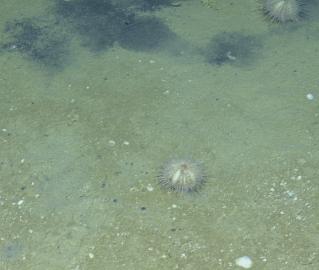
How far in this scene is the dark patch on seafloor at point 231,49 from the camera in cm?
651

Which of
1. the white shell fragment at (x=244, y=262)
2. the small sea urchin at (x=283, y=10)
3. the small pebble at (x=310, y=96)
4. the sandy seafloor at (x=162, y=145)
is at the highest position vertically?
the small sea urchin at (x=283, y=10)

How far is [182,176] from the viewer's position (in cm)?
504

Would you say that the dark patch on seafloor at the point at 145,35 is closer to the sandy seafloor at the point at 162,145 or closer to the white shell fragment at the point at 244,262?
the sandy seafloor at the point at 162,145

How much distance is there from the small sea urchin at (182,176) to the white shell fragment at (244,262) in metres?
0.83

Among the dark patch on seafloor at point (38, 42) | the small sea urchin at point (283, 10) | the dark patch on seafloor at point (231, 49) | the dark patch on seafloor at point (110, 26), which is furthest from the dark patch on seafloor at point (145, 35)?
the small sea urchin at point (283, 10)

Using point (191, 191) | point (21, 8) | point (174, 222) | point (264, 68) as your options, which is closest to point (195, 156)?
point (191, 191)

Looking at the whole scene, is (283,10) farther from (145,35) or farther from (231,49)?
(145,35)

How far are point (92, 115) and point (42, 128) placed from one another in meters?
Answer: 0.57

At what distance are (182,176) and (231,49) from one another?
2.28 m

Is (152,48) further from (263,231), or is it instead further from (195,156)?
(263,231)

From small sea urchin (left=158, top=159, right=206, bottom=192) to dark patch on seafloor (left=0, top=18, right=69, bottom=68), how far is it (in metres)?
2.20

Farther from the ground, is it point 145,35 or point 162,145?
point 145,35

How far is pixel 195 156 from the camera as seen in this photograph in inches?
219

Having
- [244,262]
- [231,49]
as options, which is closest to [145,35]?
[231,49]
